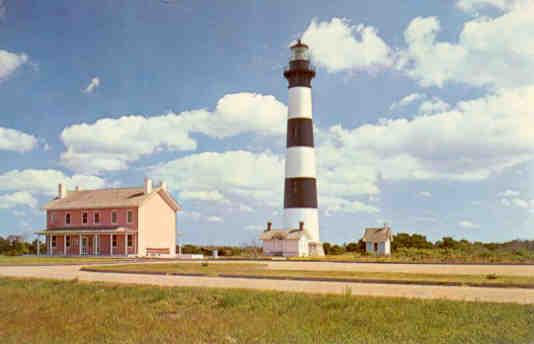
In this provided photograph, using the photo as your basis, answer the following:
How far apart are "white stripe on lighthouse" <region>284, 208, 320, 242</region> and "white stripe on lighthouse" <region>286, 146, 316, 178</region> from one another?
2554 millimetres

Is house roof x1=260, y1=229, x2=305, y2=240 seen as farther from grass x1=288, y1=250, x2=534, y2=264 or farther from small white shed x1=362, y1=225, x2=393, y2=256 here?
small white shed x1=362, y1=225, x2=393, y2=256

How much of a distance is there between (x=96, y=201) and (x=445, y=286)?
39022 mm

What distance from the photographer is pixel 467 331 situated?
10.2 meters

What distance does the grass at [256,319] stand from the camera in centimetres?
1038

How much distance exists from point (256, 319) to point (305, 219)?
3026 cm

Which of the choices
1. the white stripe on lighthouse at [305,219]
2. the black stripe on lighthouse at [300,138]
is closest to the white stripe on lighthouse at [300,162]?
the black stripe on lighthouse at [300,138]

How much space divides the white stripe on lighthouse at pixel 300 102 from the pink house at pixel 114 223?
14.2 m

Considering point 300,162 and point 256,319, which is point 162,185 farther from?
point 256,319

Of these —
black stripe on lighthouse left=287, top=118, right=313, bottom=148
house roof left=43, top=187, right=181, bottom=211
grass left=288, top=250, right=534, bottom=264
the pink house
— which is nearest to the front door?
the pink house

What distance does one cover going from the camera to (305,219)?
42.0 metres

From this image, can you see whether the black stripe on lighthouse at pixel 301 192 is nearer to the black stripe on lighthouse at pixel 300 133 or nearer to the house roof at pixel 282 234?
the house roof at pixel 282 234

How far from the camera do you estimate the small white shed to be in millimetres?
47309

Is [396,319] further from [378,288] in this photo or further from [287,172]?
[287,172]

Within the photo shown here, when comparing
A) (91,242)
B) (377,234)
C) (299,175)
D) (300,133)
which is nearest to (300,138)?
(300,133)
